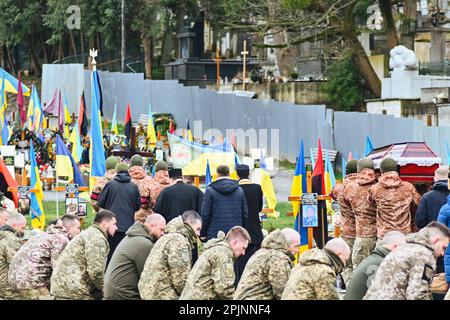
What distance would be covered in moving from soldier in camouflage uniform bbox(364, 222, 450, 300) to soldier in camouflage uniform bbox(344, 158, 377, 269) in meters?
5.10

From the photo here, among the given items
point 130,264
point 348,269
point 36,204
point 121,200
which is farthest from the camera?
point 36,204

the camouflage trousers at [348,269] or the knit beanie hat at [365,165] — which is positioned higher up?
the knit beanie hat at [365,165]

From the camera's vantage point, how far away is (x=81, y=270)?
13742 mm

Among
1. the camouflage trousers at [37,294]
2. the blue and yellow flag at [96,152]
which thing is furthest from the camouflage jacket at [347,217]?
the blue and yellow flag at [96,152]

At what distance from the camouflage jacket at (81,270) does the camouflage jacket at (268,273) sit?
1803mm

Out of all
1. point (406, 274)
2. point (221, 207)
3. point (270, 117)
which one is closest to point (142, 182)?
point (221, 207)

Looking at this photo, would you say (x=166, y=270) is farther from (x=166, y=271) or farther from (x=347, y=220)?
(x=347, y=220)

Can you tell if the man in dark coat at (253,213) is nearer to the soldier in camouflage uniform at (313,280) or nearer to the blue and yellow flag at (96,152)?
the soldier in camouflage uniform at (313,280)

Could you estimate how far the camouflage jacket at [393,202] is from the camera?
16234mm

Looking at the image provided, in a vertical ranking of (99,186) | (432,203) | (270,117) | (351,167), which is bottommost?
(270,117)

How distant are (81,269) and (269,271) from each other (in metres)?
2.22

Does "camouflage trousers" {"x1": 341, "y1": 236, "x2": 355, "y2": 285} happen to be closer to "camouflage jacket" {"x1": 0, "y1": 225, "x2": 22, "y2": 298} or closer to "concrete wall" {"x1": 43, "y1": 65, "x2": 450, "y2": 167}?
"camouflage jacket" {"x1": 0, "y1": 225, "x2": 22, "y2": 298}

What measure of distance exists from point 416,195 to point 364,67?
2922 centimetres

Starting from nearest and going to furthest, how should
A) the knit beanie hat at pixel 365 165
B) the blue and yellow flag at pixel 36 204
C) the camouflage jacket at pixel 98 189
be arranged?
1. the knit beanie hat at pixel 365 165
2. the camouflage jacket at pixel 98 189
3. the blue and yellow flag at pixel 36 204
